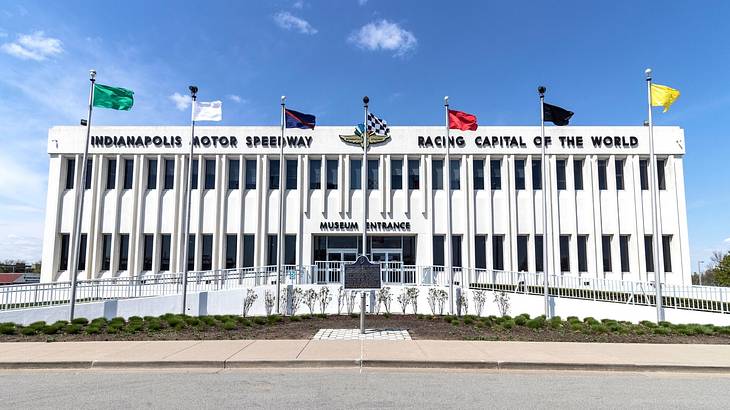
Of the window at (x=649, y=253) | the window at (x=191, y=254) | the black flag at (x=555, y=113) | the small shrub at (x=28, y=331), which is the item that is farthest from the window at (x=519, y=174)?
the small shrub at (x=28, y=331)

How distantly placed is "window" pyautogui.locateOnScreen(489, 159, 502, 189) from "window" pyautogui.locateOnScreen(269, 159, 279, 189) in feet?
43.3

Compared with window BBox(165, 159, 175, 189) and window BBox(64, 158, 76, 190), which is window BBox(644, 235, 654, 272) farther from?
window BBox(64, 158, 76, 190)

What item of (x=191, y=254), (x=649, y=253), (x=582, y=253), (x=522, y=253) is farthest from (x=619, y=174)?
(x=191, y=254)

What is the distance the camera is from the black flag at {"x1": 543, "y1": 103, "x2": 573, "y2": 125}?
18.5m

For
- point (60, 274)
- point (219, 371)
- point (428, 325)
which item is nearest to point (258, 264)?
point (60, 274)

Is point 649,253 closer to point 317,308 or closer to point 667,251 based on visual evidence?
point 667,251

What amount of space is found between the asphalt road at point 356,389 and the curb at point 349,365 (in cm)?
22

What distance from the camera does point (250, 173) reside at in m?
27.9

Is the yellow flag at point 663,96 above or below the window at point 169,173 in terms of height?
above

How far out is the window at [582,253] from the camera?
2694cm

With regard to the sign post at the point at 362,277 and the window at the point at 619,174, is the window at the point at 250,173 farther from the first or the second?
the window at the point at 619,174

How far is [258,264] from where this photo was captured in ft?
86.7

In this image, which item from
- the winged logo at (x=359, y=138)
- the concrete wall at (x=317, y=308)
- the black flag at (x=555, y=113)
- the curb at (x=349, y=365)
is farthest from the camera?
→ the winged logo at (x=359, y=138)

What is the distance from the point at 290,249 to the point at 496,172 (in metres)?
13.6
